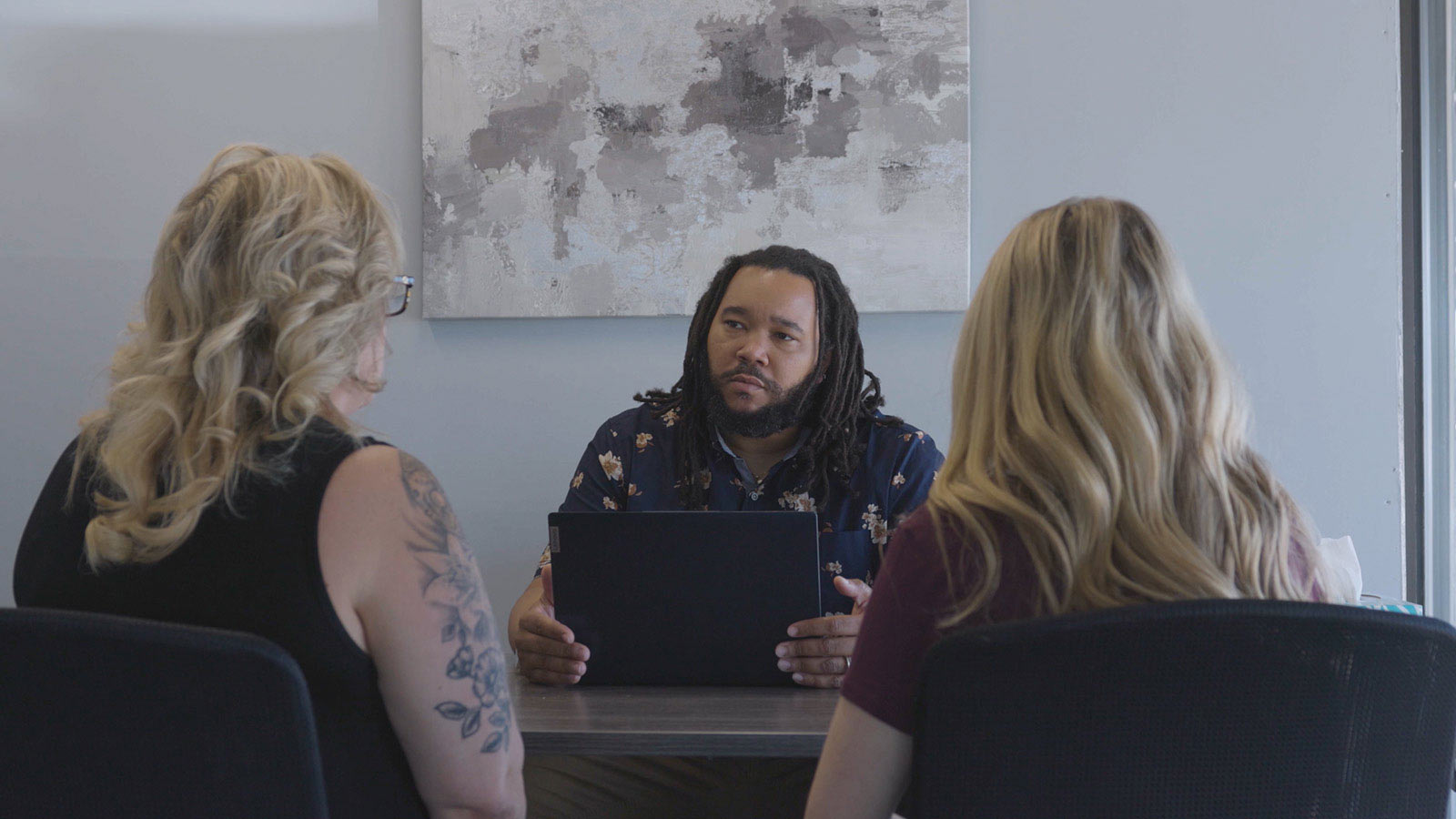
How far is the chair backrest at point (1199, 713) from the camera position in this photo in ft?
2.53

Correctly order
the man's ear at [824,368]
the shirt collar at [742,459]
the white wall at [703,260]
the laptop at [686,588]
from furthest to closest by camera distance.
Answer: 1. the white wall at [703,260]
2. the man's ear at [824,368]
3. the shirt collar at [742,459]
4. the laptop at [686,588]

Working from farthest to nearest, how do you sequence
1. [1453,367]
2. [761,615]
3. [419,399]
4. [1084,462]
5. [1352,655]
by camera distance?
[419,399]
[1453,367]
[761,615]
[1084,462]
[1352,655]

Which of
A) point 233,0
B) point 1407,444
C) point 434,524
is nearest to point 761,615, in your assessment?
point 434,524

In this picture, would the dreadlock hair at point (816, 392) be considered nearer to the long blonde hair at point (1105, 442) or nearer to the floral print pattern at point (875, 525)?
the floral print pattern at point (875, 525)

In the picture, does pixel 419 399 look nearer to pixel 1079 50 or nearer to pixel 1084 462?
pixel 1079 50

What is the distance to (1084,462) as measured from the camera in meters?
0.95

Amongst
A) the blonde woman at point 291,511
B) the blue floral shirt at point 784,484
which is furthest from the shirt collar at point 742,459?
the blonde woman at point 291,511

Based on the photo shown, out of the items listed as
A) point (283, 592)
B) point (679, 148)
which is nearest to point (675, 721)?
point (283, 592)

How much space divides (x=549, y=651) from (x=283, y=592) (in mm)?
625

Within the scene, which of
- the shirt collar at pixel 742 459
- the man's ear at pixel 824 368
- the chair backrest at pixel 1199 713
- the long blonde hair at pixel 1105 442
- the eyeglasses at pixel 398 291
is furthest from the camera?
the man's ear at pixel 824 368

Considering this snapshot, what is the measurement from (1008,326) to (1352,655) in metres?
0.40

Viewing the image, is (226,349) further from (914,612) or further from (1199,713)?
(1199,713)

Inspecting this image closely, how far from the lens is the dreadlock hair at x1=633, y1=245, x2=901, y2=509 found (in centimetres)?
213

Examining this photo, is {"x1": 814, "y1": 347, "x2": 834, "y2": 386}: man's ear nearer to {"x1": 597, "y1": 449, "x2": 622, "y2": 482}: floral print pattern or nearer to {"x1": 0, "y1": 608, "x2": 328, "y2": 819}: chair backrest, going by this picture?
{"x1": 597, "y1": 449, "x2": 622, "y2": 482}: floral print pattern
